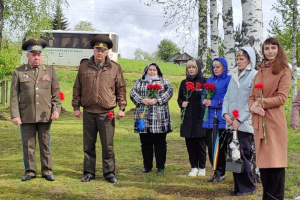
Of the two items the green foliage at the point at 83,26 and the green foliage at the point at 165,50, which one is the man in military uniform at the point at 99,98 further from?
the green foliage at the point at 165,50

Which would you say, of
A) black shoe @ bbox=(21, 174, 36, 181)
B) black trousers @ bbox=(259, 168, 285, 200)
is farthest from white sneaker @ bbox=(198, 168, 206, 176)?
black shoe @ bbox=(21, 174, 36, 181)

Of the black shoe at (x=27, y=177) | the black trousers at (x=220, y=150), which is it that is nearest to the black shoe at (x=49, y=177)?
the black shoe at (x=27, y=177)

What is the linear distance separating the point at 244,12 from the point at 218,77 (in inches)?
41.4

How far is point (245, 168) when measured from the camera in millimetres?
5625

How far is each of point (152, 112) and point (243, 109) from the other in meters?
1.94

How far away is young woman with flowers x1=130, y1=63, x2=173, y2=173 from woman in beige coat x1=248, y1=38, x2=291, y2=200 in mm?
2414

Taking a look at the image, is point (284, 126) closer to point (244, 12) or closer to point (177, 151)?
point (244, 12)

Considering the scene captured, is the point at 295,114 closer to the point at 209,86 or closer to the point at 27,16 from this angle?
the point at 209,86

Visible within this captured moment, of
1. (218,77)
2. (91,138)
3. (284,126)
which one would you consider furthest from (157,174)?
(284,126)

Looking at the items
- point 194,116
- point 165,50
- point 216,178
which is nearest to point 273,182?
point 216,178

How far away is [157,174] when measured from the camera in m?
7.14

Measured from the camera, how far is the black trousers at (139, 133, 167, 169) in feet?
23.8

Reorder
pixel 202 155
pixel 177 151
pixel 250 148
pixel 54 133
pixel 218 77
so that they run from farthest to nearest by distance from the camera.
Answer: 1. pixel 54 133
2. pixel 177 151
3. pixel 202 155
4. pixel 218 77
5. pixel 250 148

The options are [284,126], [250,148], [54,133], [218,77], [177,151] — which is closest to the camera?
[284,126]
